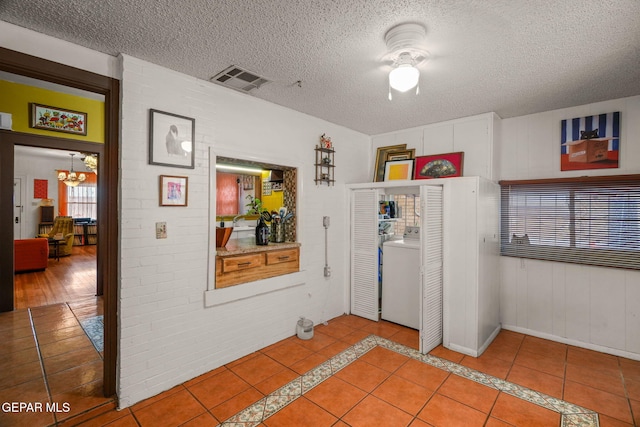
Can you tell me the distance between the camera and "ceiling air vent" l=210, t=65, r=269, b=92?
2.53 m

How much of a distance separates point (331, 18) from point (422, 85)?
1307 mm

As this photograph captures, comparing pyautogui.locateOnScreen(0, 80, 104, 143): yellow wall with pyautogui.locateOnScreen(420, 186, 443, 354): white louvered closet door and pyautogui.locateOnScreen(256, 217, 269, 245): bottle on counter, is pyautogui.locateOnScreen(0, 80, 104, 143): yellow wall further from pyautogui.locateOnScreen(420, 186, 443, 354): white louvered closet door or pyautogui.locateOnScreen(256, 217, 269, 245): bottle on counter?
pyautogui.locateOnScreen(420, 186, 443, 354): white louvered closet door

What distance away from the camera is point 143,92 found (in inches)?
92.6

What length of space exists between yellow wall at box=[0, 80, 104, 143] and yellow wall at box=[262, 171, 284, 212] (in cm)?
246

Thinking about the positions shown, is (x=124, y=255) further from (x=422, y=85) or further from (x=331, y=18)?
(x=422, y=85)

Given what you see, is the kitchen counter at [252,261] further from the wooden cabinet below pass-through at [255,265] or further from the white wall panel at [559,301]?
the white wall panel at [559,301]

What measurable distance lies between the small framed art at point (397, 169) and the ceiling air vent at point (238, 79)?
2225 millimetres

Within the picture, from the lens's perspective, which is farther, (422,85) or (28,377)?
(422,85)

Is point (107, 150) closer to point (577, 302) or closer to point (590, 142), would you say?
point (590, 142)

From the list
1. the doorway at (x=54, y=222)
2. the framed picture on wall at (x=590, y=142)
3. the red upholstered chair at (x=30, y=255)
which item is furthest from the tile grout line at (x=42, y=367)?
the framed picture on wall at (x=590, y=142)

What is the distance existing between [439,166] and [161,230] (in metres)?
3.27

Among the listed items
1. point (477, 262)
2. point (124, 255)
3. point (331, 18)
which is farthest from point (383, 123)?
point (124, 255)

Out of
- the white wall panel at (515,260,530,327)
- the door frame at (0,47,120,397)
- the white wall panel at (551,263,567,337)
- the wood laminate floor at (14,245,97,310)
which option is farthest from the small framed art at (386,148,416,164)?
the wood laminate floor at (14,245,97,310)

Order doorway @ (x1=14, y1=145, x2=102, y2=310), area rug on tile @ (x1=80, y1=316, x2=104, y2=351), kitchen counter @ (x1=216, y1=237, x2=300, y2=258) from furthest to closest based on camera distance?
1. doorway @ (x1=14, y1=145, x2=102, y2=310)
2. area rug on tile @ (x1=80, y1=316, x2=104, y2=351)
3. kitchen counter @ (x1=216, y1=237, x2=300, y2=258)
